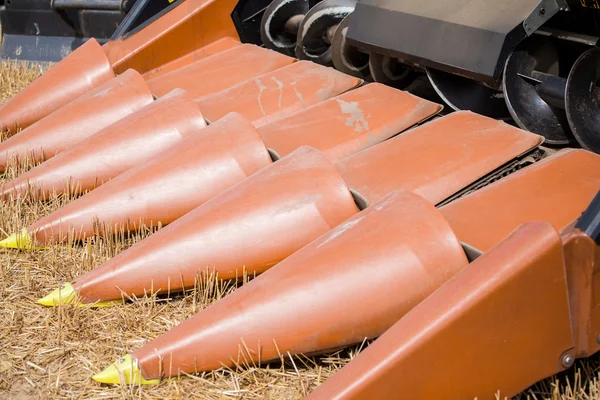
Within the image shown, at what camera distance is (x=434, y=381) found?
1.67 metres

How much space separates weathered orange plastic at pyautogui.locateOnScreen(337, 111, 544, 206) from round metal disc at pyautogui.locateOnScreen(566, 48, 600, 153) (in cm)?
16

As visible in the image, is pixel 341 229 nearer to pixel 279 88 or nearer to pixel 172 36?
pixel 279 88

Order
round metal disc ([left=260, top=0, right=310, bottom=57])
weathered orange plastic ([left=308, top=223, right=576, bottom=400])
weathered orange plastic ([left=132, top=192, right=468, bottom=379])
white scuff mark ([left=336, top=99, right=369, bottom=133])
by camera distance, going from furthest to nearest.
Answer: round metal disc ([left=260, top=0, right=310, bottom=57])
white scuff mark ([left=336, top=99, right=369, bottom=133])
weathered orange plastic ([left=132, top=192, right=468, bottom=379])
weathered orange plastic ([left=308, top=223, right=576, bottom=400])

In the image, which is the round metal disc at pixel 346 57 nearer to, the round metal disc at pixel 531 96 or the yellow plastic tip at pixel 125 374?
the round metal disc at pixel 531 96

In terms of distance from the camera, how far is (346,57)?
346cm

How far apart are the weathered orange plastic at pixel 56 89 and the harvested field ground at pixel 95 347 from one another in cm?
90

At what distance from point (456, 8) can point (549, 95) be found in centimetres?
48

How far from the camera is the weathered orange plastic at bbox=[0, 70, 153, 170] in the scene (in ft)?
10.5

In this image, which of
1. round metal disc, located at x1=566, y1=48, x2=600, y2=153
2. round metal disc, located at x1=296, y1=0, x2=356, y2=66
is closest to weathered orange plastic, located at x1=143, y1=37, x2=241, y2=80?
round metal disc, located at x1=296, y1=0, x2=356, y2=66

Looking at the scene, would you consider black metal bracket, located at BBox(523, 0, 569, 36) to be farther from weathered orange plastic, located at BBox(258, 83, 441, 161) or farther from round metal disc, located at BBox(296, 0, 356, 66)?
round metal disc, located at BBox(296, 0, 356, 66)

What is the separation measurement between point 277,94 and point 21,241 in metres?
Result: 1.11

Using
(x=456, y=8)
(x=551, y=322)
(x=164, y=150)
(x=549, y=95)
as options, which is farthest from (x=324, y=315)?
(x=456, y=8)

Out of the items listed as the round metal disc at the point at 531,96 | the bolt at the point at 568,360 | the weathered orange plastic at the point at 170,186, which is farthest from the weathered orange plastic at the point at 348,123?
the bolt at the point at 568,360

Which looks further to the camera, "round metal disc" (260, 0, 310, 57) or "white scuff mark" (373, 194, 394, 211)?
"round metal disc" (260, 0, 310, 57)
